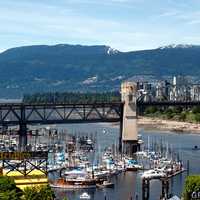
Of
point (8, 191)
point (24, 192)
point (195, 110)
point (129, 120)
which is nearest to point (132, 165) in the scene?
point (129, 120)

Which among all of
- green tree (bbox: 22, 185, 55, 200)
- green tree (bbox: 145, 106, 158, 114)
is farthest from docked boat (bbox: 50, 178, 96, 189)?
green tree (bbox: 145, 106, 158, 114)

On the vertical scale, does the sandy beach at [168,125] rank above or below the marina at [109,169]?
above

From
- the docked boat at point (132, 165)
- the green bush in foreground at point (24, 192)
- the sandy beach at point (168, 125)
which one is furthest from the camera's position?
the sandy beach at point (168, 125)

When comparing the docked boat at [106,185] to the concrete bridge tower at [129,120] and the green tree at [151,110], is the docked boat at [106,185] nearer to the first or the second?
the concrete bridge tower at [129,120]

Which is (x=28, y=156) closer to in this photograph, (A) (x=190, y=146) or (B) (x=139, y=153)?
(B) (x=139, y=153)

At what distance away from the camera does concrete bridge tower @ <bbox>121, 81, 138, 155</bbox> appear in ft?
271

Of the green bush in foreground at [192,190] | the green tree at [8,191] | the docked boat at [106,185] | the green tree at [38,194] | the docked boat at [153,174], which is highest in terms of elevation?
the green tree at [8,191]

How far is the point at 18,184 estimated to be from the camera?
1560 inches

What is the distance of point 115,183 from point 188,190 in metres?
14.5

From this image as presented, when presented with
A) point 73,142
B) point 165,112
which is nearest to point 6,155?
point 73,142

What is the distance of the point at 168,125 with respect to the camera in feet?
428

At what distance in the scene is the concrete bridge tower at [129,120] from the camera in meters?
82.8

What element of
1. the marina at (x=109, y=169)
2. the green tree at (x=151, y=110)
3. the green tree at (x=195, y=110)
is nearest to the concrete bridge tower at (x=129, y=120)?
the marina at (x=109, y=169)

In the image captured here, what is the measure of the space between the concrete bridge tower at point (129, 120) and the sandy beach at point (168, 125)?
34.3 metres
